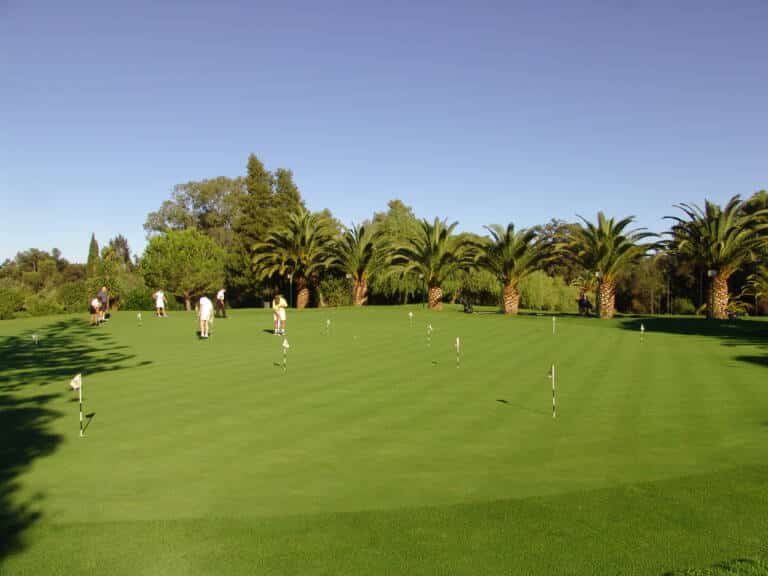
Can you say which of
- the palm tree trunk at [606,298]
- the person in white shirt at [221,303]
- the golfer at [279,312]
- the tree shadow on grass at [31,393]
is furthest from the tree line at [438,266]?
the tree shadow on grass at [31,393]

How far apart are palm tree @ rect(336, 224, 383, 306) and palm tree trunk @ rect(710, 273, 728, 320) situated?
25.6m

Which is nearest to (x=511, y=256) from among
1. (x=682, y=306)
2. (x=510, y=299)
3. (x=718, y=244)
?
(x=510, y=299)

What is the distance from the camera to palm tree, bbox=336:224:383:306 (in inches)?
2181

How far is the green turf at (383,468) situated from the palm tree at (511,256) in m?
25.6

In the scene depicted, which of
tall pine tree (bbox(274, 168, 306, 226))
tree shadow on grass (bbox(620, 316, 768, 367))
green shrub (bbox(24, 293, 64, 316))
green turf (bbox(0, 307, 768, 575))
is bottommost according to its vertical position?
green turf (bbox(0, 307, 768, 575))

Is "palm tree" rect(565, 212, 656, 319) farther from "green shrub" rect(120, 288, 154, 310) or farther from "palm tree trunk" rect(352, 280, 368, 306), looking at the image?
"green shrub" rect(120, 288, 154, 310)

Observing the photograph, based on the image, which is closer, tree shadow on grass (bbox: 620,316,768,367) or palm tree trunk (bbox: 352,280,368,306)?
tree shadow on grass (bbox: 620,316,768,367)

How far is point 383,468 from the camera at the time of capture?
9766 millimetres

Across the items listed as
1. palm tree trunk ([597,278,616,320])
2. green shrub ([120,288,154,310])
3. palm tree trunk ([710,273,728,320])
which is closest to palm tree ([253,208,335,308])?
green shrub ([120,288,154,310])

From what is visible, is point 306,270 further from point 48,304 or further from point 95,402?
point 95,402

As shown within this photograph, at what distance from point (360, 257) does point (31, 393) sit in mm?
40206

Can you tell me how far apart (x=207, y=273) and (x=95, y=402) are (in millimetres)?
53443

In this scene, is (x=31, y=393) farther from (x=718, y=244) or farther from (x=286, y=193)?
(x=286, y=193)

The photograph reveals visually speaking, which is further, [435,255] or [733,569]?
[435,255]
